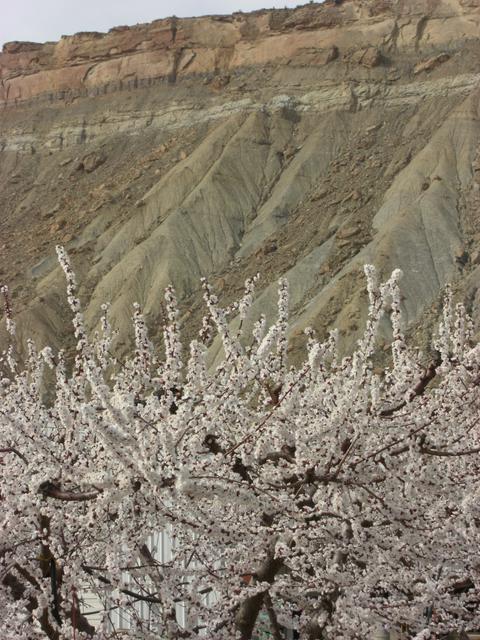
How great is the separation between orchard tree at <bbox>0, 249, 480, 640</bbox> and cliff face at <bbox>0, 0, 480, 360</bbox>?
4491 cm

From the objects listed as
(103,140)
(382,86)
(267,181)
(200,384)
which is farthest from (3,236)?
(200,384)

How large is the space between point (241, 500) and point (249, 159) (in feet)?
236

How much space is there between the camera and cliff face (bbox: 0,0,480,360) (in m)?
64.0

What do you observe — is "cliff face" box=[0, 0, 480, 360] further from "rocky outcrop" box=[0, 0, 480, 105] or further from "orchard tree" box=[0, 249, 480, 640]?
"orchard tree" box=[0, 249, 480, 640]

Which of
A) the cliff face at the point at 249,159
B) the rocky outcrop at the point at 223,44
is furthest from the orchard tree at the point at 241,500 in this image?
the rocky outcrop at the point at 223,44

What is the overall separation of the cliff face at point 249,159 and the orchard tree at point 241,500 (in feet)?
147

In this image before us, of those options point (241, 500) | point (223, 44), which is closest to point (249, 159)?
point (223, 44)

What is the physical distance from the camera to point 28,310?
67.2 m

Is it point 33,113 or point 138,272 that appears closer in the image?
point 138,272

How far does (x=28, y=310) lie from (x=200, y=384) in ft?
198

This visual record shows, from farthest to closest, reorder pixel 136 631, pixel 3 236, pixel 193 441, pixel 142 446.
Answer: pixel 3 236 → pixel 136 631 → pixel 193 441 → pixel 142 446

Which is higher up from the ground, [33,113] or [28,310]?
[33,113]

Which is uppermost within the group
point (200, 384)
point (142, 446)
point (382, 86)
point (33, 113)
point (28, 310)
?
point (33, 113)

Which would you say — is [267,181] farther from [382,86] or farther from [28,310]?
[28,310]
